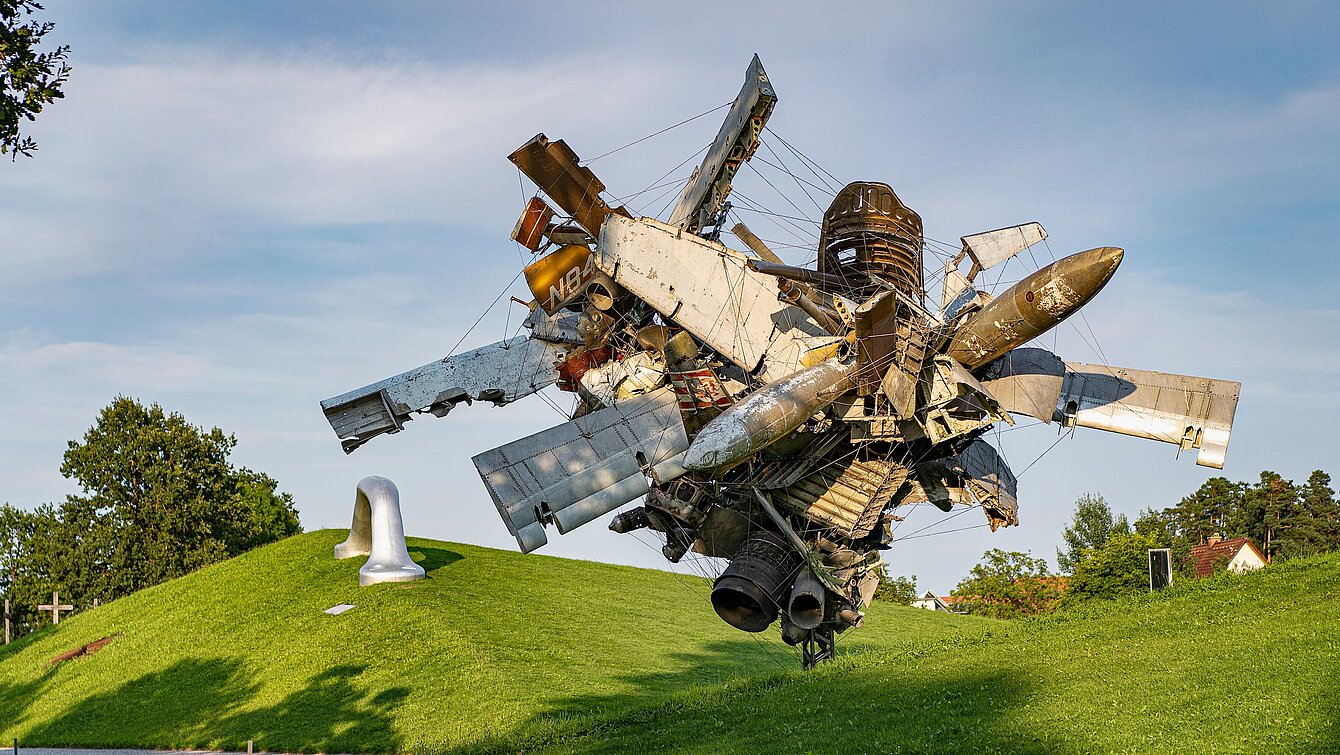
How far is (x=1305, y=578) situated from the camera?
20109 mm

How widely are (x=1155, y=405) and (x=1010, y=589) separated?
4452 cm

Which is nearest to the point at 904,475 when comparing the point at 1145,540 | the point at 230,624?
the point at 230,624

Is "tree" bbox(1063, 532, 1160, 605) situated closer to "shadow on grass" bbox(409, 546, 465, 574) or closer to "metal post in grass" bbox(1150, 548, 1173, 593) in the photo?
"metal post in grass" bbox(1150, 548, 1173, 593)

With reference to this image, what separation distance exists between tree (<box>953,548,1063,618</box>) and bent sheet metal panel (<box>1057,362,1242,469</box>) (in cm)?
4344

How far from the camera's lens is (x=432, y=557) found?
1766 inches

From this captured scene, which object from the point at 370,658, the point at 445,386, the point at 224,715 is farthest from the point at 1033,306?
the point at 224,715

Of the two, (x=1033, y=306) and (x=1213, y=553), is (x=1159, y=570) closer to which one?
(x=1033, y=306)

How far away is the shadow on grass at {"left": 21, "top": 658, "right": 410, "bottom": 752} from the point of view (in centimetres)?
2625

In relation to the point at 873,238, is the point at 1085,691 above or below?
below

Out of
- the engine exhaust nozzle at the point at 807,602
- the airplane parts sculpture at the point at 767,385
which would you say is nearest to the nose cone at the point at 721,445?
the airplane parts sculpture at the point at 767,385

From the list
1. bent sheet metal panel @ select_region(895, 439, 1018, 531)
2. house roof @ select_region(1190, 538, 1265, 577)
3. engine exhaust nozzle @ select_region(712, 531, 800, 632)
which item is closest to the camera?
engine exhaust nozzle @ select_region(712, 531, 800, 632)

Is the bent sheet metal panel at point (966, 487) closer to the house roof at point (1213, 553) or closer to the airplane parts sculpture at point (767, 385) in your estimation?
the airplane parts sculpture at point (767, 385)

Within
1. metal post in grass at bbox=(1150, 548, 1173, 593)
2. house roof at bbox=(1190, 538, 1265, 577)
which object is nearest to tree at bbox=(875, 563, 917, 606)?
house roof at bbox=(1190, 538, 1265, 577)

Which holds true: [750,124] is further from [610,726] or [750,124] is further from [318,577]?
[318,577]
